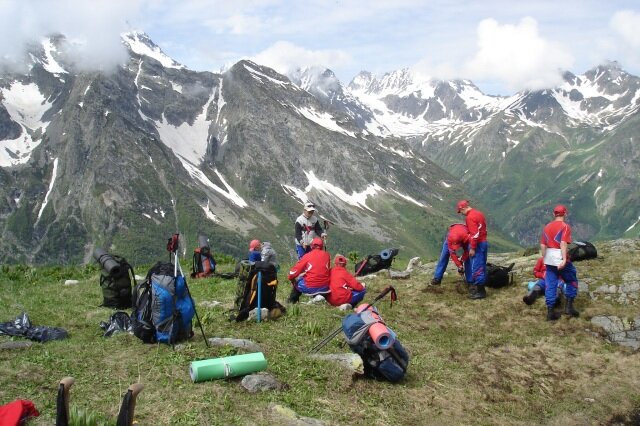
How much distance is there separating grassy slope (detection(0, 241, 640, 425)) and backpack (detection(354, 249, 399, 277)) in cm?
637

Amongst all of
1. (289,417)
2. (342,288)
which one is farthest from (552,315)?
(289,417)

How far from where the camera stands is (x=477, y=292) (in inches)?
777

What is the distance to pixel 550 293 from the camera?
677 inches

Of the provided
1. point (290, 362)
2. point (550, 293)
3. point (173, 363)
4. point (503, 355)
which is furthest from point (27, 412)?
point (550, 293)

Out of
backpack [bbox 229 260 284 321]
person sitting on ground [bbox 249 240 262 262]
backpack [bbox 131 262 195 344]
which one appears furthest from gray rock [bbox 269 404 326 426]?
person sitting on ground [bbox 249 240 262 262]

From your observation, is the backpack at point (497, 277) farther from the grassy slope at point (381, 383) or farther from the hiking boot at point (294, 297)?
the hiking boot at point (294, 297)

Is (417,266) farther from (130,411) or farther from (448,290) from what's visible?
(130,411)

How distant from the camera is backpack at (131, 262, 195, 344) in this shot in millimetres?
12977

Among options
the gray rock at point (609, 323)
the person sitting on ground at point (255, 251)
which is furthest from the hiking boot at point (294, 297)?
the gray rock at point (609, 323)

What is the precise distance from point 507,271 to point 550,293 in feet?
12.0

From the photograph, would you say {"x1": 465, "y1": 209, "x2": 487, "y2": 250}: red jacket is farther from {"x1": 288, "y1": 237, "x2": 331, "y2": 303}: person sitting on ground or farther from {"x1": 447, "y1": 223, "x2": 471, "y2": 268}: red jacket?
{"x1": 288, "y1": 237, "x2": 331, "y2": 303}: person sitting on ground

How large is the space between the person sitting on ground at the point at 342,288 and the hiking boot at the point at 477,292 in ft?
13.9

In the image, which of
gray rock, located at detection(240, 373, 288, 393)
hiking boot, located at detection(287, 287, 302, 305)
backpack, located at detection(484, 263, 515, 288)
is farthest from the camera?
backpack, located at detection(484, 263, 515, 288)

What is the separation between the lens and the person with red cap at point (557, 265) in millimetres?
17031
